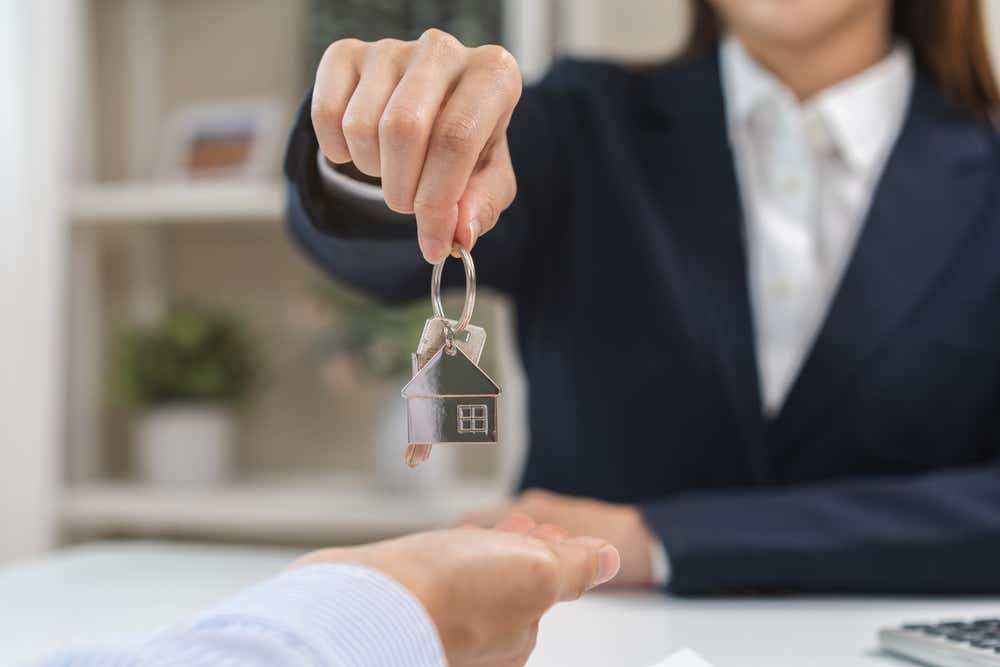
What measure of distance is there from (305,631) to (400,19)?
4.91ft

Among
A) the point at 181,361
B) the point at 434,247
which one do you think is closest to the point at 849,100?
the point at 434,247

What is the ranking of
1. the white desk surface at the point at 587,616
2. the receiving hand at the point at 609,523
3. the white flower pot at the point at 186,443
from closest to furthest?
1. the white desk surface at the point at 587,616
2. the receiving hand at the point at 609,523
3. the white flower pot at the point at 186,443

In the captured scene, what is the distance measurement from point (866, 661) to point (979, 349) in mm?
540

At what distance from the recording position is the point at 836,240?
3.51ft

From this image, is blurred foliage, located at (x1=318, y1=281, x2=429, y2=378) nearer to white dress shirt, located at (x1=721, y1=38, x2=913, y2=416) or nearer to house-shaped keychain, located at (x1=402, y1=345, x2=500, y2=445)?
white dress shirt, located at (x1=721, y1=38, x2=913, y2=416)

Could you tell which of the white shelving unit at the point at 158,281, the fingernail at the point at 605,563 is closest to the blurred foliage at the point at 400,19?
the white shelving unit at the point at 158,281

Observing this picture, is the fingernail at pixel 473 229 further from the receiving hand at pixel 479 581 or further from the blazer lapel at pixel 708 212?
the blazer lapel at pixel 708 212

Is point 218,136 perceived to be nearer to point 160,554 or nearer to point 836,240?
point 160,554

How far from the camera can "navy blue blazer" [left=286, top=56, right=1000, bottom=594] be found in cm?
100

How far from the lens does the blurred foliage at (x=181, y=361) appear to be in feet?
5.37

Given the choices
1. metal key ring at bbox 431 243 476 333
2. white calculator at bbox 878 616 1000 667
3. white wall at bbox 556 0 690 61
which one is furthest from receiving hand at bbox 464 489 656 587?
white wall at bbox 556 0 690 61

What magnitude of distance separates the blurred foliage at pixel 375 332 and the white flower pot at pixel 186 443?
22 centimetres

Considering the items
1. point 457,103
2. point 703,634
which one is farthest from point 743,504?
Result: point 457,103

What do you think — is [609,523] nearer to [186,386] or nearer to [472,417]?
[472,417]
